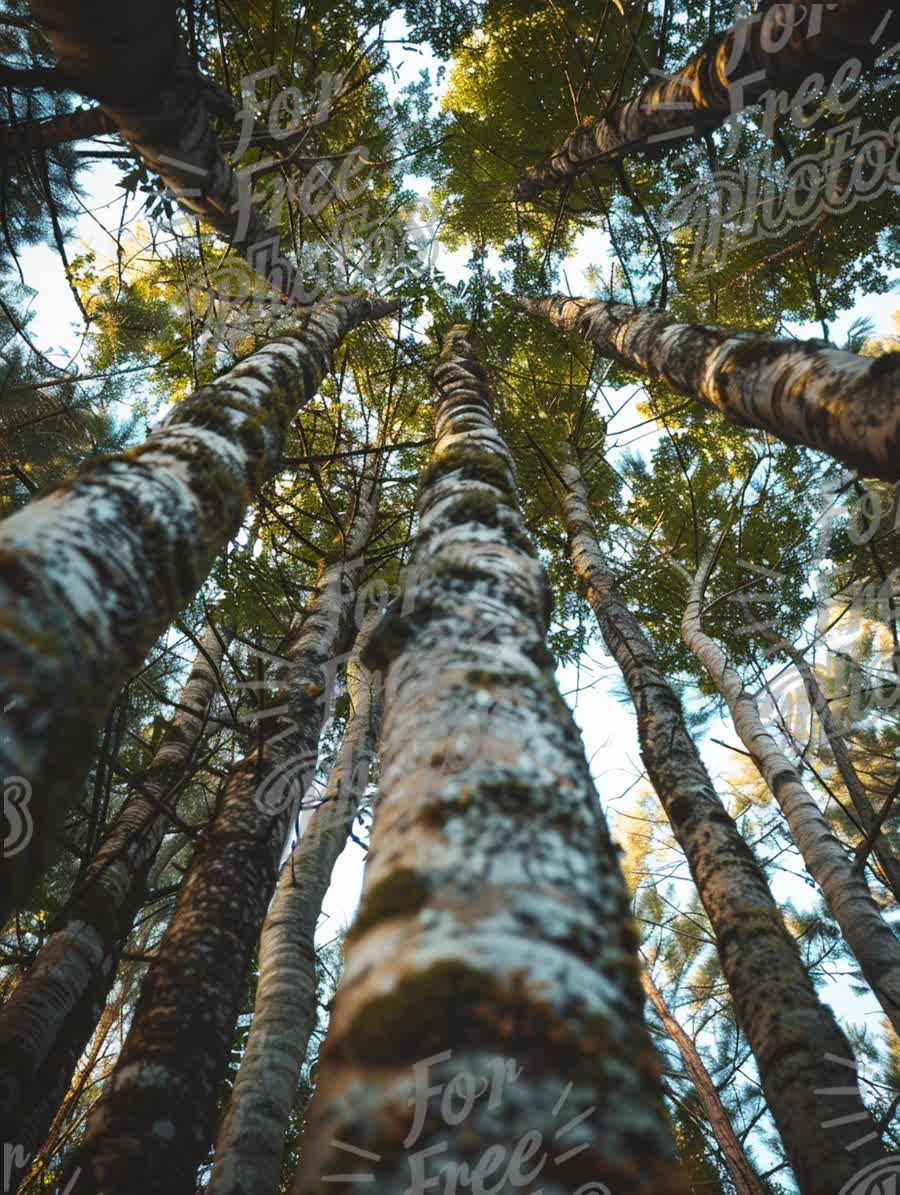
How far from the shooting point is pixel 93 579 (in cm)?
141

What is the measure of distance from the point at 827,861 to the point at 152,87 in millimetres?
5685

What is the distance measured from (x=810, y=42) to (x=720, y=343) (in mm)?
1640

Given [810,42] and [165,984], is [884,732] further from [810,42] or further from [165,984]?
[165,984]

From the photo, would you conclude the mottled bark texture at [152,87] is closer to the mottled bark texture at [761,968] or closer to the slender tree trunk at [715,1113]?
the mottled bark texture at [761,968]

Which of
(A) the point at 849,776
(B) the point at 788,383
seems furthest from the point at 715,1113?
(B) the point at 788,383

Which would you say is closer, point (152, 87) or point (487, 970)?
point (487, 970)

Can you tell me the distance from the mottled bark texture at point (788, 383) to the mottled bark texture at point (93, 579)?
2032 millimetres

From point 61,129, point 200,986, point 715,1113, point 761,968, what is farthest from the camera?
point 715,1113

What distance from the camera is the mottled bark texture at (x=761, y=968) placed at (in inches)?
87.8

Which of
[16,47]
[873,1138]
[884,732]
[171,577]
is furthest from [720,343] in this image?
[884,732]

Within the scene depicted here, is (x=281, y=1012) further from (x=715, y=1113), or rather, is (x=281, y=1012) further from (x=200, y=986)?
(x=715, y=1113)

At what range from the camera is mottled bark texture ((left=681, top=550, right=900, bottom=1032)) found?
346 centimetres

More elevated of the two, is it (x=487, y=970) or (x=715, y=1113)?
(x=715, y=1113)

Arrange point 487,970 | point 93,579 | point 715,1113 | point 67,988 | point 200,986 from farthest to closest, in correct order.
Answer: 1. point 715,1113
2. point 67,988
3. point 200,986
4. point 93,579
5. point 487,970
